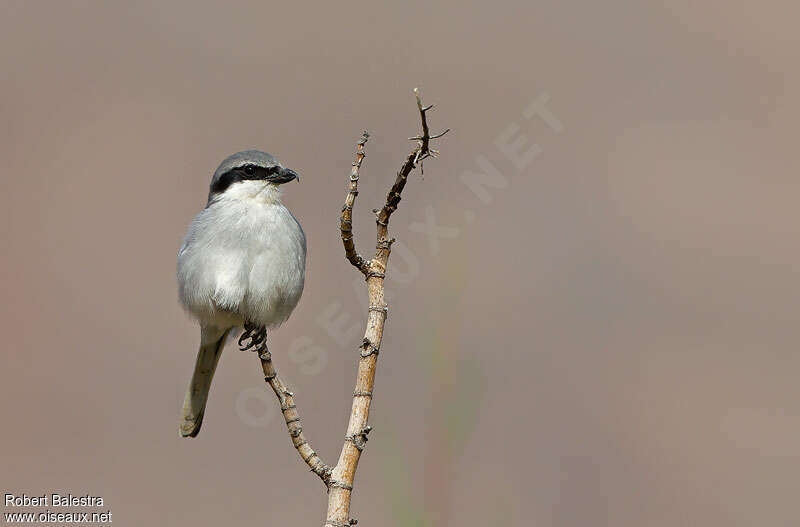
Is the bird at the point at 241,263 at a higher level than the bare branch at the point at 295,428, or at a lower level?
higher

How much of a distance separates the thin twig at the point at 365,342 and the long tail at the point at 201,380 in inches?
56.6

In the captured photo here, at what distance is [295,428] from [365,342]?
282mm

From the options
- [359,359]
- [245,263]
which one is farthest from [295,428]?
[245,263]

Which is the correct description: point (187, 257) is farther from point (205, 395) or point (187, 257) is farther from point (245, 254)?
point (205, 395)

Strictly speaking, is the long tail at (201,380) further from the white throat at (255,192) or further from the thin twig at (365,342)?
the thin twig at (365,342)

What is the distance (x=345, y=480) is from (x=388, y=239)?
511 millimetres

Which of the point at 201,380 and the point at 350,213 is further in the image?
the point at 201,380

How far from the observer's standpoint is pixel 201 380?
3.18 m

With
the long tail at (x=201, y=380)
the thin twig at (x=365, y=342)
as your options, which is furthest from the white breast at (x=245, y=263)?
the thin twig at (x=365, y=342)

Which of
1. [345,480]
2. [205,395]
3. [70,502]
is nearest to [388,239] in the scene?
[345,480]

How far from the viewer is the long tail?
2.97m

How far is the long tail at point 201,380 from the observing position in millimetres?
2969

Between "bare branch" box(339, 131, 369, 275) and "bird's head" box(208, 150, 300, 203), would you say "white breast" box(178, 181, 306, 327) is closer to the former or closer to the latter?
"bird's head" box(208, 150, 300, 203)

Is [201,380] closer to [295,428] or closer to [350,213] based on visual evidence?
[295,428]
